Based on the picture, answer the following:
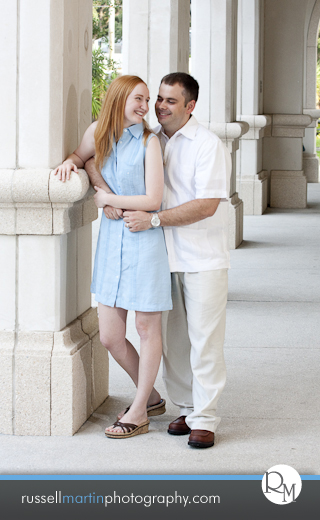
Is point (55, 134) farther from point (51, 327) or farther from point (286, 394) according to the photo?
point (286, 394)

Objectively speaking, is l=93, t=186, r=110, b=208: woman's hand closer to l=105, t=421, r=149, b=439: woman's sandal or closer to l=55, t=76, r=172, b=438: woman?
l=55, t=76, r=172, b=438: woman

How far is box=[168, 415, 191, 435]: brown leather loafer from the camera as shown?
150 inches

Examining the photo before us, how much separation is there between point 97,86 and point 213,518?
1984cm

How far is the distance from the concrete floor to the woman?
25 cm

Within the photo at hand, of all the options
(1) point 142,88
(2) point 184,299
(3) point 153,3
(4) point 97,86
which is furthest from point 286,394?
(4) point 97,86

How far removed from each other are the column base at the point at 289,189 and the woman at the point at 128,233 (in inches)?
474

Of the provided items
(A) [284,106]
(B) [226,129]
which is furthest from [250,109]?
(B) [226,129]

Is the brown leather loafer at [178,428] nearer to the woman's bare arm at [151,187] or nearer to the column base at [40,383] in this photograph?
the column base at [40,383]

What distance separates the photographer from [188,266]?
141 inches

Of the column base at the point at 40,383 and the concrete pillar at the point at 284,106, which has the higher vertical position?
the concrete pillar at the point at 284,106

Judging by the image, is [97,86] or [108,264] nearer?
[108,264]

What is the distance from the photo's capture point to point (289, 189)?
15336 mm

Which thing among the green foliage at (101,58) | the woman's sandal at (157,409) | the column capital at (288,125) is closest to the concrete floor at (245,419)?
the woman's sandal at (157,409)

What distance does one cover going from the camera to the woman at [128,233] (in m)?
3.48
